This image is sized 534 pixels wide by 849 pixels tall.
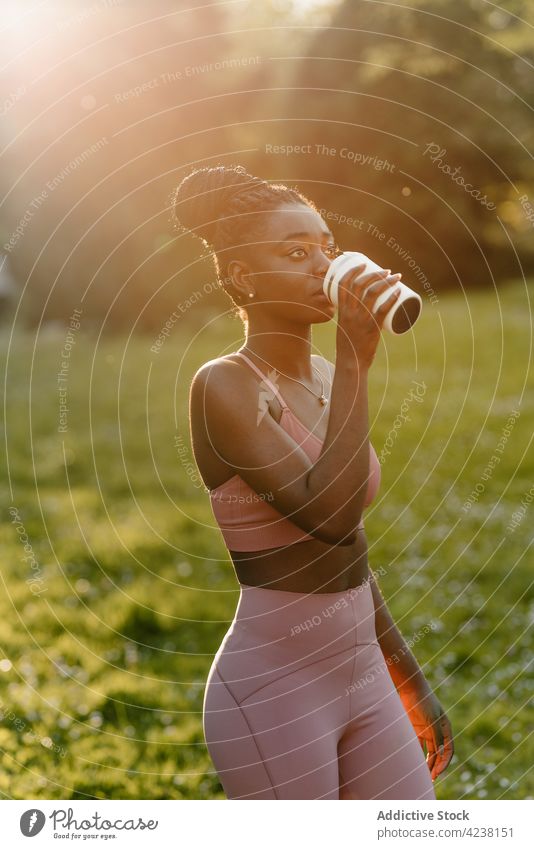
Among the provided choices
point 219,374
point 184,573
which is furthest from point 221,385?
point 184,573

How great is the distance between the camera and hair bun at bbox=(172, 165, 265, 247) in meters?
2.48

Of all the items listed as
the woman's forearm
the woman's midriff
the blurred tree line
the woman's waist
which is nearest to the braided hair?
the woman's midriff

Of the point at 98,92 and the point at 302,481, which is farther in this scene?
the point at 98,92

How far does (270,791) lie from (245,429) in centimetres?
96

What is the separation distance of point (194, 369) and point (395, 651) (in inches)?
411

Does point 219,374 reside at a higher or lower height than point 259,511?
higher

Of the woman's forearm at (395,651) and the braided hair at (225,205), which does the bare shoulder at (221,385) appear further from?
the woman's forearm at (395,651)

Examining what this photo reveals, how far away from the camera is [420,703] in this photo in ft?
9.57

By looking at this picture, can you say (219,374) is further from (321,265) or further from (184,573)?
(184,573)

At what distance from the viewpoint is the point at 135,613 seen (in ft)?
24.0

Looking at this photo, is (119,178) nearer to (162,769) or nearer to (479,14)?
(479,14)
